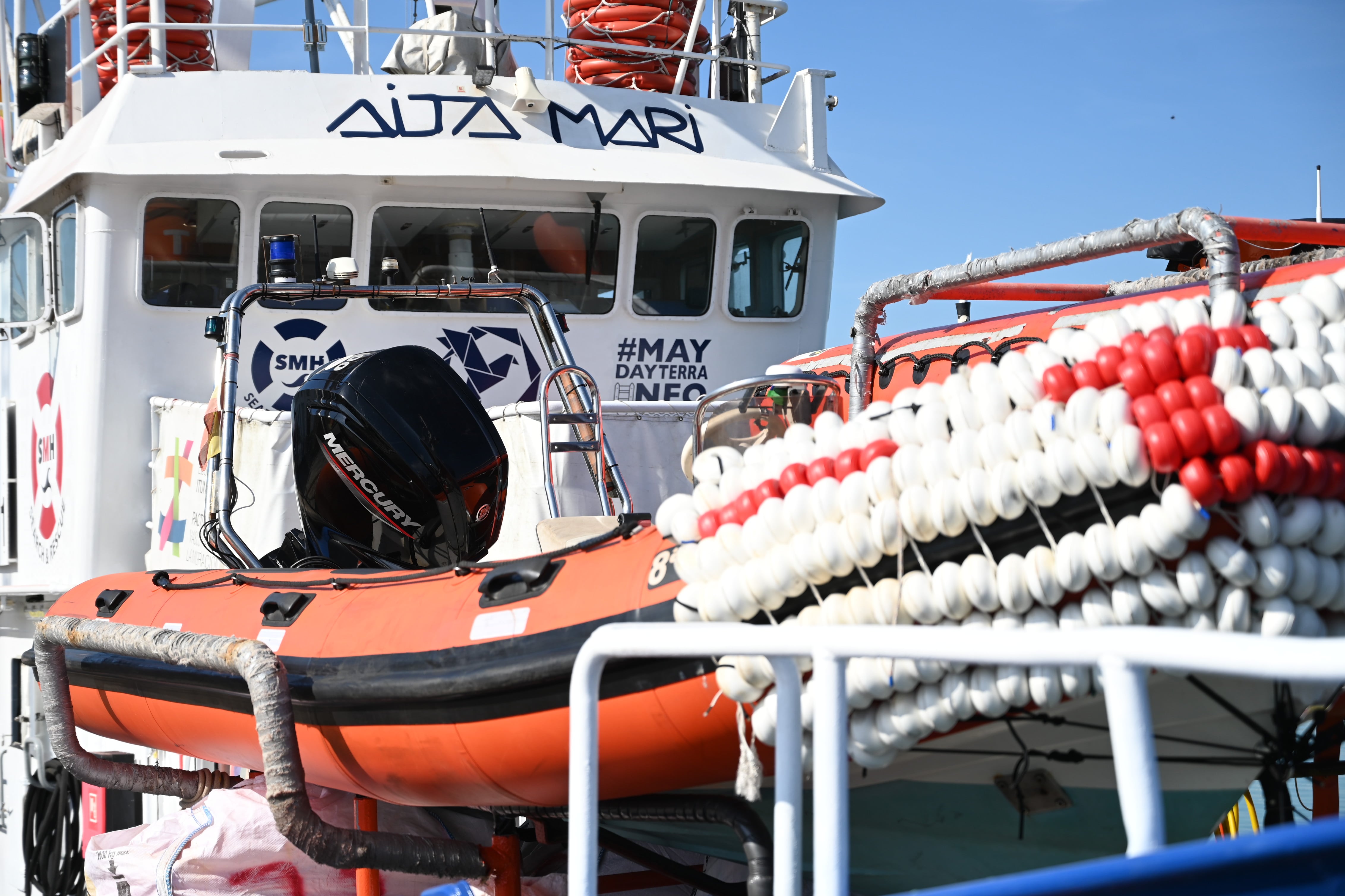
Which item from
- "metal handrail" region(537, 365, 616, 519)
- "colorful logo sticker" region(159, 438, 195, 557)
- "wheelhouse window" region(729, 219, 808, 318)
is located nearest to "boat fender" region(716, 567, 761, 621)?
"metal handrail" region(537, 365, 616, 519)

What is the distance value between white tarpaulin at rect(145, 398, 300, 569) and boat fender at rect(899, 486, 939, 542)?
348cm

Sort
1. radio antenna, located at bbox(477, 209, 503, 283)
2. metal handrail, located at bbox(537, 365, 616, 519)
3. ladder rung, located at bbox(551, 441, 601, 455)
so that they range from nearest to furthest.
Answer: metal handrail, located at bbox(537, 365, 616, 519)
ladder rung, located at bbox(551, 441, 601, 455)
radio antenna, located at bbox(477, 209, 503, 283)

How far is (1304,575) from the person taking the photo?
1.64 meters

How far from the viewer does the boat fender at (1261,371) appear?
165 cm

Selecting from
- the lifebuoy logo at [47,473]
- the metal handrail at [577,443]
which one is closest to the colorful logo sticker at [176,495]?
the lifebuoy logo at [47,473]

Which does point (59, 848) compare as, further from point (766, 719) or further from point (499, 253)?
point (766, 719)

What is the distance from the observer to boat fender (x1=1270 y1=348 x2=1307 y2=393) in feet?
5.44

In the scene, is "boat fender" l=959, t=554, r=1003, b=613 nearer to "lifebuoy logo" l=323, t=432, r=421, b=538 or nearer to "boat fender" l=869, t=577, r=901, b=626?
"boat fender" l=869, t=577, r=901, b=626

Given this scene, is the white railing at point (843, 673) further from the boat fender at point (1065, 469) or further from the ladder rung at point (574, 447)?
the ladder rung at point (574, 447)

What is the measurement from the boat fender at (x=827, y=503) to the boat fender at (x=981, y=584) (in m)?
0.20

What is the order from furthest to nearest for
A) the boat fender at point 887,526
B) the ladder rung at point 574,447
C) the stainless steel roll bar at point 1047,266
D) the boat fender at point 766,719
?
the ladder rung at point 574,447, the stainless steel roll bar at point 1047,266, the boat fender at point 766,719, the boat fender at point 887,526

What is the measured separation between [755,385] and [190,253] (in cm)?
336

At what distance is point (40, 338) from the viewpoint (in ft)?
21.0

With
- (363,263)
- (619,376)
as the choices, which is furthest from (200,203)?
(619,376)
